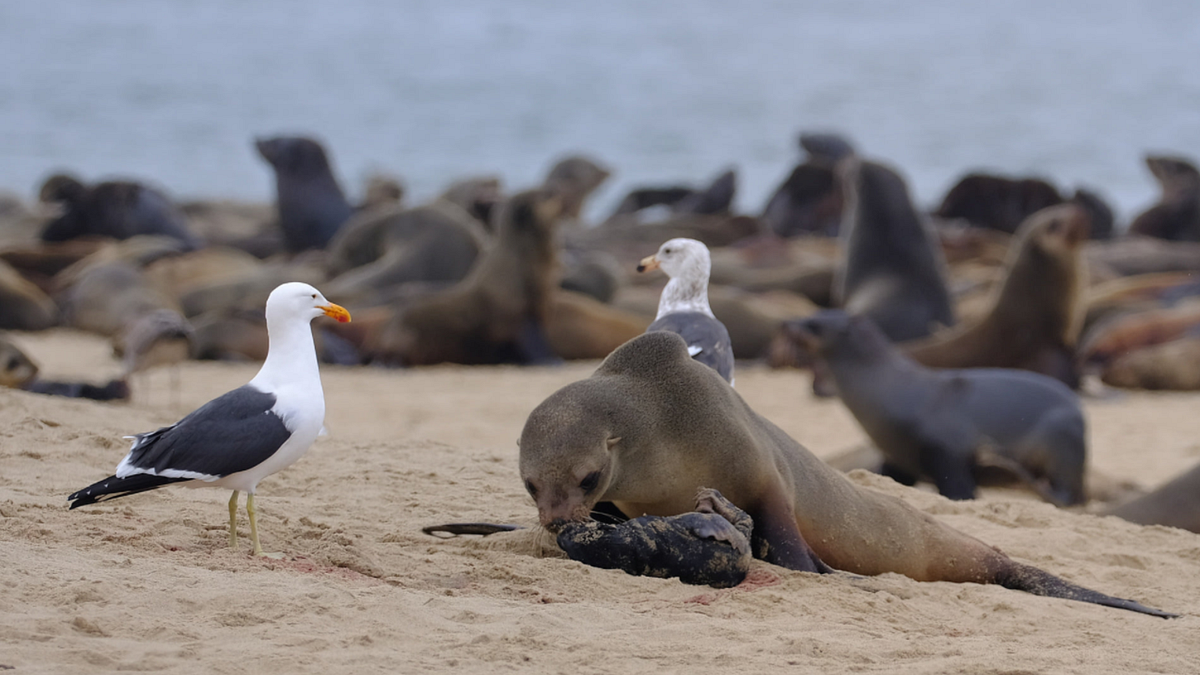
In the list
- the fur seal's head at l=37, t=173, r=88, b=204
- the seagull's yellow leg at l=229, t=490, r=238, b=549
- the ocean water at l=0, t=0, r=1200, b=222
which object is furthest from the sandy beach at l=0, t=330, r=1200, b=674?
the ocean water at l=0, t=0, r=1200, b=222

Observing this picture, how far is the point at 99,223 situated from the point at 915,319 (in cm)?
1014

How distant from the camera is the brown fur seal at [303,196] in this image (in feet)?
51.8

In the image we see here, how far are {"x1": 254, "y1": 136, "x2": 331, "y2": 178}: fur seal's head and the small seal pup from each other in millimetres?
9703

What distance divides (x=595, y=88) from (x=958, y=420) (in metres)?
51.2

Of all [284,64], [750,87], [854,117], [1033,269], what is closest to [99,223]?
[1033,269]

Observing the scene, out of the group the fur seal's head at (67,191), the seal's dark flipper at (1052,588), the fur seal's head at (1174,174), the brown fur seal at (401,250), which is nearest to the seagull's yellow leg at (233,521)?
the seal's dark flipper at (1052,588)

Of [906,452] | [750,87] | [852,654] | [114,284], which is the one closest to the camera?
[852,654]

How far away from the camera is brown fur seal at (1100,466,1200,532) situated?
238 inches

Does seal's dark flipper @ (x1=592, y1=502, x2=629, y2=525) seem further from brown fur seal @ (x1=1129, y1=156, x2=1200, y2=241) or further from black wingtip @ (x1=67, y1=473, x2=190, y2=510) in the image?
brown fur seal @ (x1=1129, y1=156, x2=1200, y2=241)

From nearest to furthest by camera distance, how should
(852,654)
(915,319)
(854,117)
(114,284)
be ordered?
(852,654)
(915,319)
(114,284)
(854,117)

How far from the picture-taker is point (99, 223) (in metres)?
16.6

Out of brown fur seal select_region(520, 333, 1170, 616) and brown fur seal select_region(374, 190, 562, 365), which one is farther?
brown fur seal select_region(374, 190, 562, 365)

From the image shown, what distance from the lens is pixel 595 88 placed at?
57.2m

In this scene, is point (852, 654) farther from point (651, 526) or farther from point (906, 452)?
point (906, 452)
